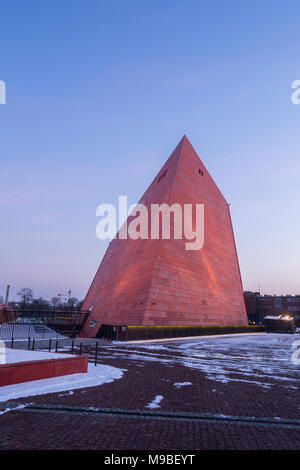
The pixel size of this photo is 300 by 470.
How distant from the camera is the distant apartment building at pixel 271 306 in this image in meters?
85.2

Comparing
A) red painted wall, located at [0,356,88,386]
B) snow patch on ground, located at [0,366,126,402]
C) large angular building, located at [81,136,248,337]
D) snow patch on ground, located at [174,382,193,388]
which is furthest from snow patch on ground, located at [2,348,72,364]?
large angular building, located at [81,136,248,337]

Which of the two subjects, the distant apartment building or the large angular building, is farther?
the distant apartment building

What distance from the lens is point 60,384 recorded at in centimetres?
869

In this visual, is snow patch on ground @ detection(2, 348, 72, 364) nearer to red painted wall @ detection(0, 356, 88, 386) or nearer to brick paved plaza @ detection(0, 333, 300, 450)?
red painted wall @ detection(0, 356, 88, 386)

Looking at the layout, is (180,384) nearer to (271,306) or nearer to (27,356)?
(27,356)

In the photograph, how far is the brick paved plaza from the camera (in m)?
5.01

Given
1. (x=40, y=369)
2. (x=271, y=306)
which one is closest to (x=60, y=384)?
(x=40, y=369)

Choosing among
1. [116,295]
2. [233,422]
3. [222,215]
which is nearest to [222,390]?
[233,422]

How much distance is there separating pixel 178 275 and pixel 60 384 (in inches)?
888

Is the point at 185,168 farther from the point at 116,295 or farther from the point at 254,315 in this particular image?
the point at 254,315

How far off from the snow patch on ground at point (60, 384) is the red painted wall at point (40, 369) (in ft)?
0.47

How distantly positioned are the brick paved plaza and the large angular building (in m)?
17.4
